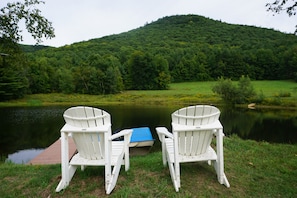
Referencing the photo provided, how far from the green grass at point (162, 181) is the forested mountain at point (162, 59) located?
114ft

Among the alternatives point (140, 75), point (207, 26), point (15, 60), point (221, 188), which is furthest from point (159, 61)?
point (221, 188)

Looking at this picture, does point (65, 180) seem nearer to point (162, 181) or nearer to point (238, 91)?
point (162, 181)

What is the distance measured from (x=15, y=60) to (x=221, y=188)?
588 cm

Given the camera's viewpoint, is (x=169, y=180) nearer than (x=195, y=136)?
No

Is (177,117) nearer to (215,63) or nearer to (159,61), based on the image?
(159,61)

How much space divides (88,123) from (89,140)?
0.26 meters

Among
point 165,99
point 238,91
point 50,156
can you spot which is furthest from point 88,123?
point 165,99

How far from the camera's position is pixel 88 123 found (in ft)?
9.72

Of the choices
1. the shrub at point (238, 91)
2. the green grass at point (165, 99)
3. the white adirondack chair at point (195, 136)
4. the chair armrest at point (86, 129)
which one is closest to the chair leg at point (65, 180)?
the chair armrest at point (86, 129)

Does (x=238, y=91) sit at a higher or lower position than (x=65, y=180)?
lower

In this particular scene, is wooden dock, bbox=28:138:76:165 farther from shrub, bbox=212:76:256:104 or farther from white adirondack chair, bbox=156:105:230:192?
shrub, bbox=212:76:256:104

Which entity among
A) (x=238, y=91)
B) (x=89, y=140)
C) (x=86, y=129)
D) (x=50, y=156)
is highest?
(x=86, y=129)

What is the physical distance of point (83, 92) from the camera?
40781 mm

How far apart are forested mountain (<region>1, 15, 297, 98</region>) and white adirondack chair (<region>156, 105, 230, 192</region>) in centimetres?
3586
